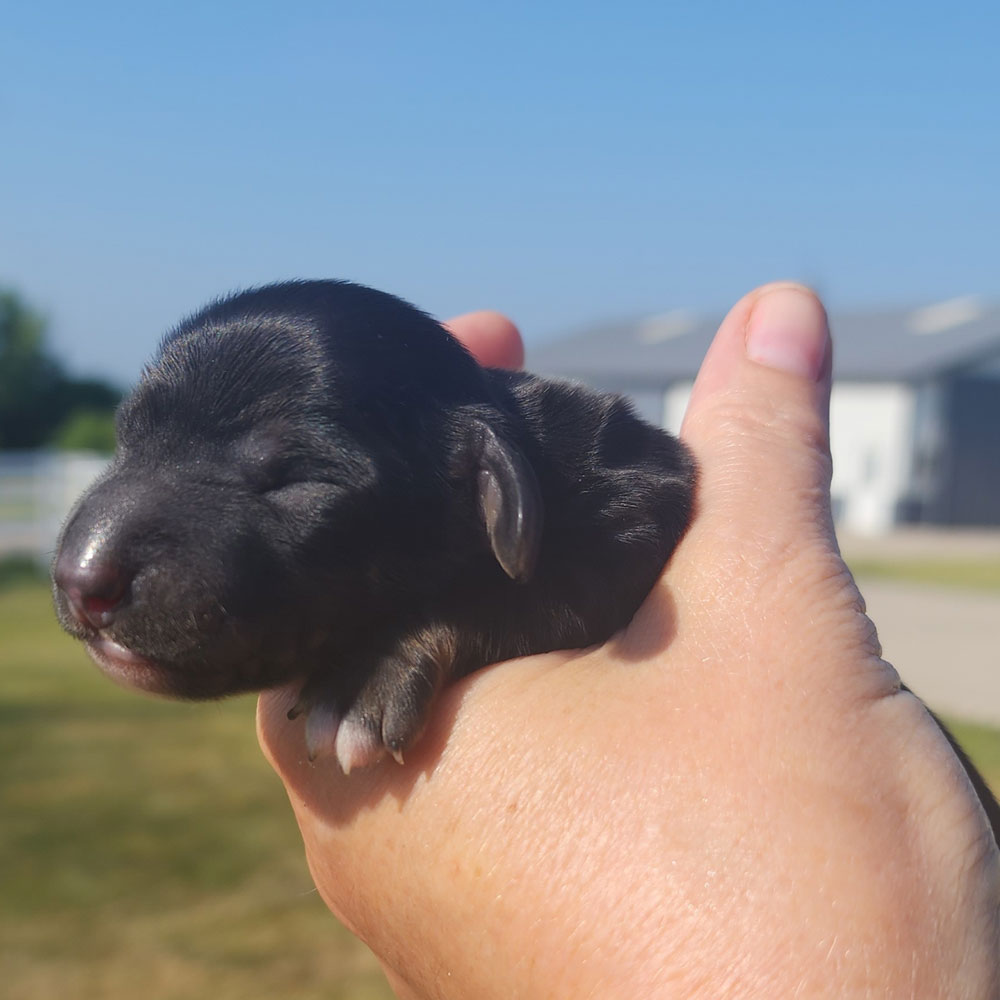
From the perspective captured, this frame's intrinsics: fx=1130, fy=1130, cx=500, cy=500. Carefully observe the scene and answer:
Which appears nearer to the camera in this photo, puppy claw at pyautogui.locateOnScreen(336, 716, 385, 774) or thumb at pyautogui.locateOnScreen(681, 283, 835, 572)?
puppy claw at pyautogui.locateOnScreen(336, 716, 385, 774)

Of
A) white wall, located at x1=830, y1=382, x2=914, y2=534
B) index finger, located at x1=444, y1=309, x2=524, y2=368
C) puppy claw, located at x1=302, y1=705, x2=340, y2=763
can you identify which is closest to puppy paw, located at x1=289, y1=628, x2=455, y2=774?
puppy claw, located at x1=302, y1=705, x2=340, y2=763

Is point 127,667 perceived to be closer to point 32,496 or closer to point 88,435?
point 32,496

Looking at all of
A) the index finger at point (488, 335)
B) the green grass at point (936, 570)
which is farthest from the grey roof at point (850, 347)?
the index finger at point (488, 335)

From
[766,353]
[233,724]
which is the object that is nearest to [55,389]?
[233,724]

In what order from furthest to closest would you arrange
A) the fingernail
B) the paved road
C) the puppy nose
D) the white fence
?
the white fence, the paved road, the fingernail, the puppy nose

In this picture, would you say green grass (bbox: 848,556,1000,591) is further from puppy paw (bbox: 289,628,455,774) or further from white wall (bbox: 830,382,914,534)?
puppy paw (bbox: 289,628,455,774)

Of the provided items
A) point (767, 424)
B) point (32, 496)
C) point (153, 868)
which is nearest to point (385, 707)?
point (767, 424)

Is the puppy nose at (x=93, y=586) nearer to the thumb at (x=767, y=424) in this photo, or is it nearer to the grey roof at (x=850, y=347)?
the thumb at (x=767, y=424)
